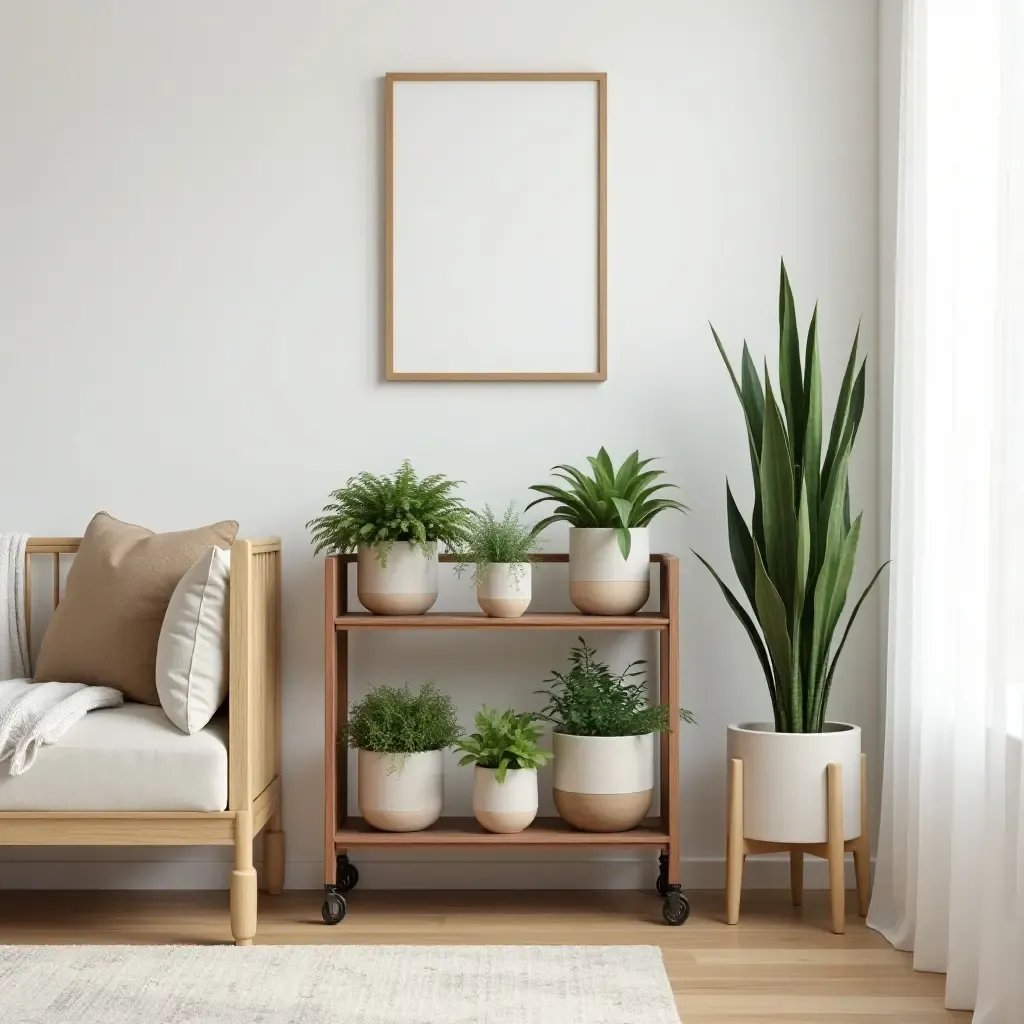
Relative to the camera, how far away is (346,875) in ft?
8.97

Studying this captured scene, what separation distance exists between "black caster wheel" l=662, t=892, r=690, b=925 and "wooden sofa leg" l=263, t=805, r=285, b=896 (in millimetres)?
907

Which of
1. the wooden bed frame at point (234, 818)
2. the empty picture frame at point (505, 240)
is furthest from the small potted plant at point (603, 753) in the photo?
the empty picture frame at point (505, 240)

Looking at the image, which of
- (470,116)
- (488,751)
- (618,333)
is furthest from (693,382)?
(488,751)

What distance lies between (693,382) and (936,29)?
92cm

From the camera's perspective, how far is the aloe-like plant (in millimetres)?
2523

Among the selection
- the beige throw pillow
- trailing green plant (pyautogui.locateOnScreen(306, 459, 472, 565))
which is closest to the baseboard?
the beige throw pillow

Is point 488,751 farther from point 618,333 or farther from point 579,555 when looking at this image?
point 618,333

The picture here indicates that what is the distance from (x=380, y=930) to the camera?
251 centimetres

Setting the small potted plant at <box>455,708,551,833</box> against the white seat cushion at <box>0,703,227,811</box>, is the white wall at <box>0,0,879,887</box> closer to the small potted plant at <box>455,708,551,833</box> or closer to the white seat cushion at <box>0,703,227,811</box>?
the small potted plant at <box>455,708,551,833</box>

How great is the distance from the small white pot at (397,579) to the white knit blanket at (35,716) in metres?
0.59

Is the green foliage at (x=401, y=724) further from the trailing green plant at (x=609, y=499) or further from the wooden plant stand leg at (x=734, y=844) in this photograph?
the wooden plant stand leg at (x=734, y=844)

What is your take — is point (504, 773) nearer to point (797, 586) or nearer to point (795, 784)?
point (795, 784)

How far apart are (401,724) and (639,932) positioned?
67 centimetres

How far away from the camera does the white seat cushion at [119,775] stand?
90.0 inches
